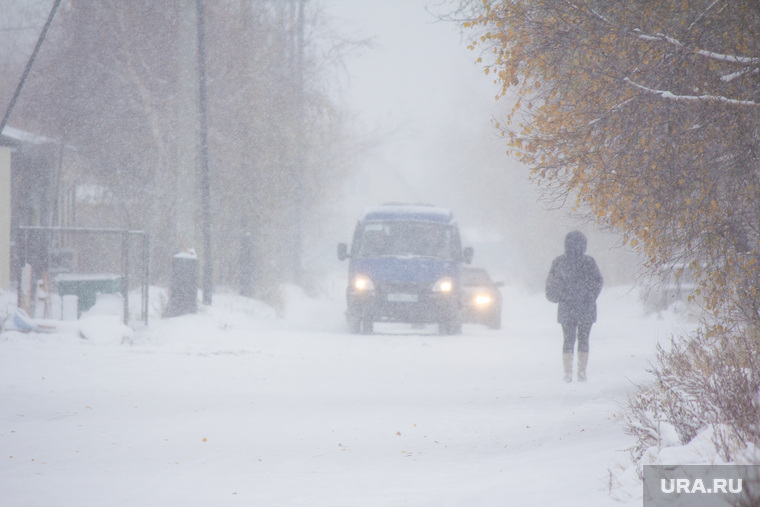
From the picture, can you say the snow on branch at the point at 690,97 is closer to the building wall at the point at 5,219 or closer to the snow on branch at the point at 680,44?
the snow on branch at the point at 680,44

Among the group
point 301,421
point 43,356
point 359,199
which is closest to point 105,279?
point 43,356

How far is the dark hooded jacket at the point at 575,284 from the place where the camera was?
33.5 feet

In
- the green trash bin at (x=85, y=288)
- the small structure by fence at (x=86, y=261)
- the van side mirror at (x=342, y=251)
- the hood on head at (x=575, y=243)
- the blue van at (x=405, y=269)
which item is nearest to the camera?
the hood on head at (x=575, y=243)

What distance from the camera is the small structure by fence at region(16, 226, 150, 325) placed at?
1444cm

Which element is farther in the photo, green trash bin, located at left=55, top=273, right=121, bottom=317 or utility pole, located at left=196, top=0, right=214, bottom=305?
utility pole, located at left=196, top=0, right=214, bottom=305

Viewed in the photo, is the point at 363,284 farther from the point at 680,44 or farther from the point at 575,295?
the point at 680,44

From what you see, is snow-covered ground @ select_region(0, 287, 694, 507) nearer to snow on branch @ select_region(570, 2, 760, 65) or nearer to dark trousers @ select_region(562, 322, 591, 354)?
dark trousers @ select_region(562, 322, 591, 354)

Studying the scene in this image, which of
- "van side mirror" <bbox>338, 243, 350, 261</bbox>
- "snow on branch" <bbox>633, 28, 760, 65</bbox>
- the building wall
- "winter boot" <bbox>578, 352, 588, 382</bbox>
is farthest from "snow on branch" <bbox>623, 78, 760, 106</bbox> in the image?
the building wall

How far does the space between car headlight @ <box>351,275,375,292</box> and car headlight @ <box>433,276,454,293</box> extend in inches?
52.8

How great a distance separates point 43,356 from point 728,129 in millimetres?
9049

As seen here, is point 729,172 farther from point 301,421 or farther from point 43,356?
point 43,356

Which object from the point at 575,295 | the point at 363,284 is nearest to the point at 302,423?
the point at 575,295

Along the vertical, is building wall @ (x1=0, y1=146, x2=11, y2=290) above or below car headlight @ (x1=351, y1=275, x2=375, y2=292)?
above

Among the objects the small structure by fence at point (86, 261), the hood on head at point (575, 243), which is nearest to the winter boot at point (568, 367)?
the hood on head at point (575, 243)
